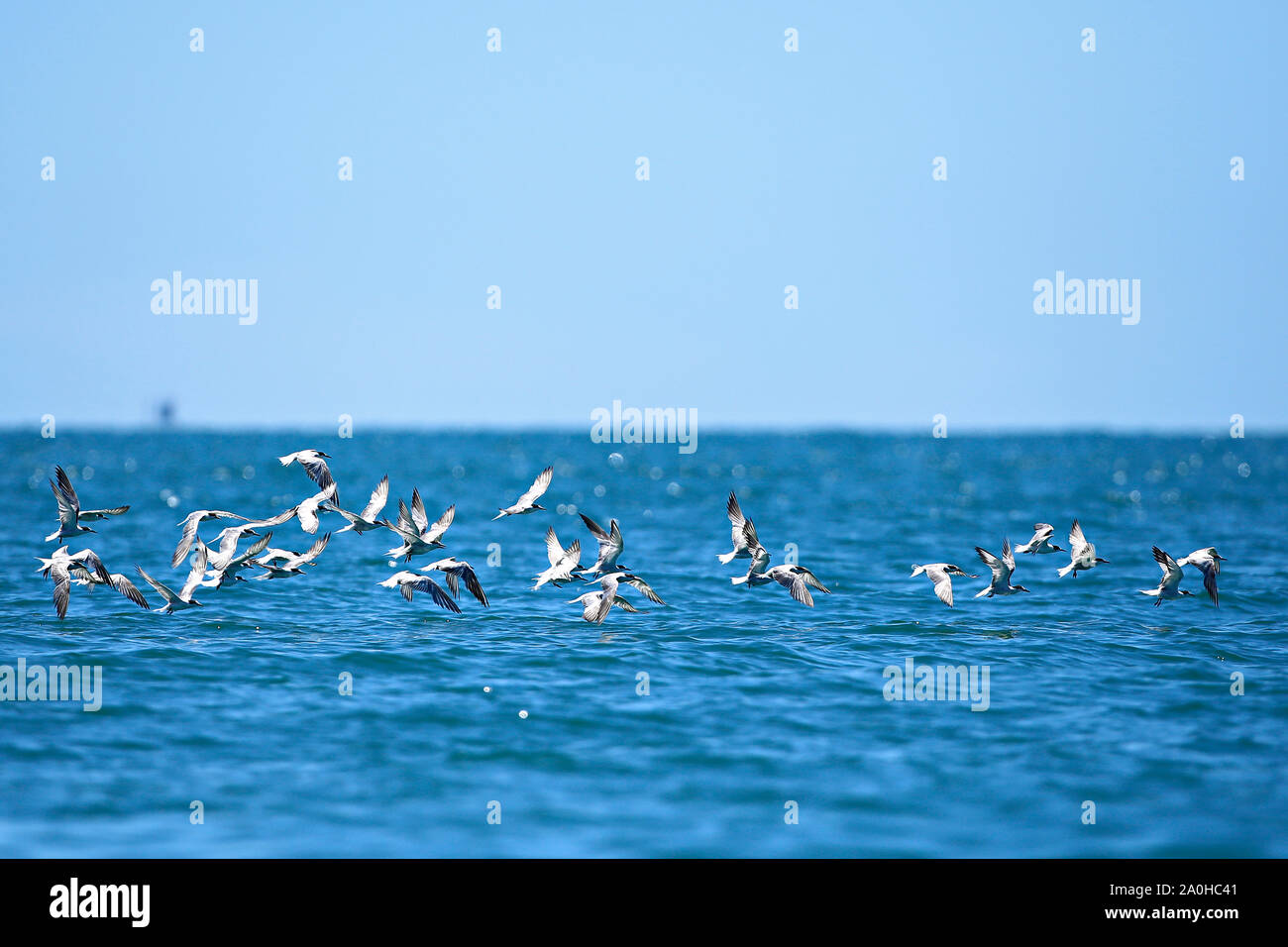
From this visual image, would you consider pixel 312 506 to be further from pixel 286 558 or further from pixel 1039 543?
pixel 1039 543

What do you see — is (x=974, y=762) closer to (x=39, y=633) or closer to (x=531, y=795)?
(x=531, y=795)

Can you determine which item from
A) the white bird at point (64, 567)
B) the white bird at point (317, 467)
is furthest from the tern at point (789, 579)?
the white bird at point (64, 567)

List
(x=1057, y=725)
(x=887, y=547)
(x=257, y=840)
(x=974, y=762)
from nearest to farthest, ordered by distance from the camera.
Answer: (x=257, y=840), (x=974, y=762), (x=1057, y=725), (x=887, y=547)

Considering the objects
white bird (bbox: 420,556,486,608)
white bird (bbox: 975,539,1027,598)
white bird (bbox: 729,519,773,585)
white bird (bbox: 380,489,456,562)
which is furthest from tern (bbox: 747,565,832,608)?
A: white bird (bbox: 380,489,456,562)

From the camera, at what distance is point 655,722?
1773cm

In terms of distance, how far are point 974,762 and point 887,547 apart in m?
24.8

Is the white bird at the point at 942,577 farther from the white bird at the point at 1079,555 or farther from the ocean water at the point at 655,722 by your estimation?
the white bird at the point at 1079,555

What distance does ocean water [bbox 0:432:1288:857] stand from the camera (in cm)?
1358

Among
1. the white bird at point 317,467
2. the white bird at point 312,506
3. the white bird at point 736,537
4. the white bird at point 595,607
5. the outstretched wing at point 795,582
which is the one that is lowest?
the white bird at point 595,607

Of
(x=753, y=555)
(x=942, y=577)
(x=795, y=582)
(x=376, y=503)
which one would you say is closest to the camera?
(x=753, y=555)

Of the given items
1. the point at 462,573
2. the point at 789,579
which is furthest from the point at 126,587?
the point at 789,579

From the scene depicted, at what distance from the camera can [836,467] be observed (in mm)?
112562

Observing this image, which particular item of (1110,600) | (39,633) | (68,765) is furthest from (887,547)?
(68,765)

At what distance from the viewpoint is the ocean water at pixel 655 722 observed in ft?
44.5
